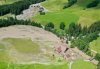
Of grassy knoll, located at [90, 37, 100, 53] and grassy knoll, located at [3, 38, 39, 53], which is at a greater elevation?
grassy knoll, located at [3, 38, 39, 53]

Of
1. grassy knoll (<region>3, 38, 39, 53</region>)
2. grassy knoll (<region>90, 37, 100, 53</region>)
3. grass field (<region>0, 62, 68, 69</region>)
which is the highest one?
grass field (<region>0, 62, 68, 69</region>)

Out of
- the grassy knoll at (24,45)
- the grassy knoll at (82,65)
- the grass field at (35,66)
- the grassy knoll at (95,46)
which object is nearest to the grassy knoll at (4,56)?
the grass field at (35,66)

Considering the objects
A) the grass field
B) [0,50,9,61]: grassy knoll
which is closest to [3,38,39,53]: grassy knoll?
[0,50,9,61]: grassy knoll

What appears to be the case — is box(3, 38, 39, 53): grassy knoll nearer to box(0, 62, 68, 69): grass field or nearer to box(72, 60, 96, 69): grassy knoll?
box(0, 62, 68, 69): grass field

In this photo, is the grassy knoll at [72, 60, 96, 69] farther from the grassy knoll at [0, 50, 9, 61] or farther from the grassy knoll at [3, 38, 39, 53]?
the grassy knoll at [0, 50, 9, 61]

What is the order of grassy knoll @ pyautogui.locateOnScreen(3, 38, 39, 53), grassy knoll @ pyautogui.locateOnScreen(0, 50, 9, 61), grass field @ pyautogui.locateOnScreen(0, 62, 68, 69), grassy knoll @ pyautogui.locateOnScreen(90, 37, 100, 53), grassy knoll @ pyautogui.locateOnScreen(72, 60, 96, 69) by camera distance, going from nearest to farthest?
1. grassy knoll @ pyautogui.locateOnScreen(72, 60, 96, 69)
2. grass field @ pyautogui.locateOnScreen(0, 62, 68, 69)
3. grassy knoll @ pyautogui.locateOnScreen(0, 50, 9, 61)
4. grassy knoll @ pyautogui.locateOnScreen(3, 38, 39, 53)
5. grassy knoll @ pyautogui.locateOnScreen(90, 37, 100, 53)

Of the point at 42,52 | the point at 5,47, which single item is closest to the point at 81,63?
the point at 42,52

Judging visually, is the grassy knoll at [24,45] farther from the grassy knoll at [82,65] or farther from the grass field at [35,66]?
the grassy knoll at [82,65]

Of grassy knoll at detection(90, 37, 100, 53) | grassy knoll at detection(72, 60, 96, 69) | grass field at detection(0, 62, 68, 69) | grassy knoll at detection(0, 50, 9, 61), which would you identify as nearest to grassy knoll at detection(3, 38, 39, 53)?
grassy knoll at detection(0, 50, 9, 61)

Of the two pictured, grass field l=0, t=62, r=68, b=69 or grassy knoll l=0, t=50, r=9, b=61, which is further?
grassy knoll l=0, t=50, r=9, b=61

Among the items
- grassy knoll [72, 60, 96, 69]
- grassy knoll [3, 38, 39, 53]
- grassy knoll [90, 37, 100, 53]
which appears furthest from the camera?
grassy knoll [90, 37, 100, 53]
